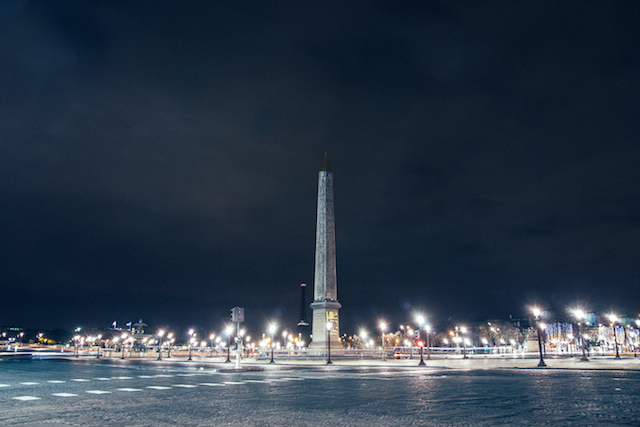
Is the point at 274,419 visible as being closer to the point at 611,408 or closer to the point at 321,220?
the point at 611,408

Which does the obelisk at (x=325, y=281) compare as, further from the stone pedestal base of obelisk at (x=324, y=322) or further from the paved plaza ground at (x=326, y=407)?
the paved plaza ground at (x=326, y=407)

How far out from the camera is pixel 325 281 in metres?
42.1

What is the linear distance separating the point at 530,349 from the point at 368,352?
22.5 metres

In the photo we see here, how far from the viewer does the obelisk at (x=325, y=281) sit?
41.8 m

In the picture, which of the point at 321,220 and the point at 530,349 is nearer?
the point at 321,220

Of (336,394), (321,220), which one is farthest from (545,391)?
(321,220)

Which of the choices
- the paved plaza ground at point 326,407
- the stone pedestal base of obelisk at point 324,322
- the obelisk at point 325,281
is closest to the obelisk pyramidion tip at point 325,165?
the obelisk at point 325,281

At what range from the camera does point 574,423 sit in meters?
6.71

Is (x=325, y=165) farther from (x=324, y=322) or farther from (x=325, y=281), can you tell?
(x=324, y=322)

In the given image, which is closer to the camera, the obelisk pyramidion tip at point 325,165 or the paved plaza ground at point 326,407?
the paved plaza ground at point 326,407

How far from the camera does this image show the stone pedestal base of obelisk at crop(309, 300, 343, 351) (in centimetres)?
4138

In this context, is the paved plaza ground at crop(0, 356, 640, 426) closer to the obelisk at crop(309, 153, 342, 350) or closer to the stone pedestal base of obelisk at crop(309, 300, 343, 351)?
the stone pedestal base of obelisk at crop(309, 300, 343, 351)

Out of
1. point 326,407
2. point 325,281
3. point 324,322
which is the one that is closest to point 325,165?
point 325,281

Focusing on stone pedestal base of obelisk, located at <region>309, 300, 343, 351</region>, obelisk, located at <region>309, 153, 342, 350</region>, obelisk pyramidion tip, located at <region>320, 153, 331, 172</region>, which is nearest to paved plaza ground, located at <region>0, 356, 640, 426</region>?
stone pedestal base of obelisk, located at <region>309, 300, 343, 351</region>
